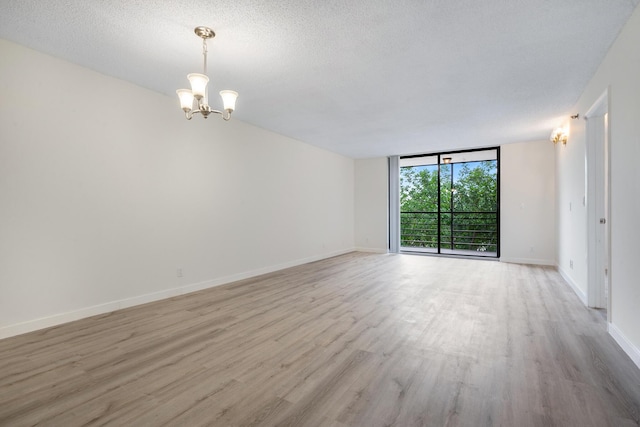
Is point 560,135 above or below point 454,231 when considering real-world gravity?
above

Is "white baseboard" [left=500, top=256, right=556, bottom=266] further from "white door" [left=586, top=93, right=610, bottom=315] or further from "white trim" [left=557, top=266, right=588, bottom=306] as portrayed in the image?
"white door" [left=586, top=93, right=610, bottom=315]

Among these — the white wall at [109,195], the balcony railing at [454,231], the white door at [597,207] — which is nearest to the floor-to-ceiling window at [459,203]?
the balcony railing at [454,231]

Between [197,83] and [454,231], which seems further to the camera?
[454,231]

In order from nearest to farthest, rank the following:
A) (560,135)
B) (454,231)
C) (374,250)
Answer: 1. (560,135)
2. (454,231)
3. (374,250)

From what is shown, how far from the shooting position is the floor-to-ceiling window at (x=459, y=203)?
296 inches

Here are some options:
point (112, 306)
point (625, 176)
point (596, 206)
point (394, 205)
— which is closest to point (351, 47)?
point (625, 176)

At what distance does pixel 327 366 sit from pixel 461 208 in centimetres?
670

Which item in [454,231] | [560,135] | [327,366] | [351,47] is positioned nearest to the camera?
[327,366]

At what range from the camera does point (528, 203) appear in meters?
6.30

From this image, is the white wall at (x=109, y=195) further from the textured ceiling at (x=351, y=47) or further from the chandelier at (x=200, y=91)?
the chandelier at (x=200, y=91)

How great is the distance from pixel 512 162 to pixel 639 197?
4783mm

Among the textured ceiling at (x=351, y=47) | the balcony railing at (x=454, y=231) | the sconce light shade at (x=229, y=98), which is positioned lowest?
the balcony railing at (x=454, y=231)

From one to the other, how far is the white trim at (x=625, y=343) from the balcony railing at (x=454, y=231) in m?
4.76

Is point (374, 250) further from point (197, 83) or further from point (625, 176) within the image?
point (197, 83)
